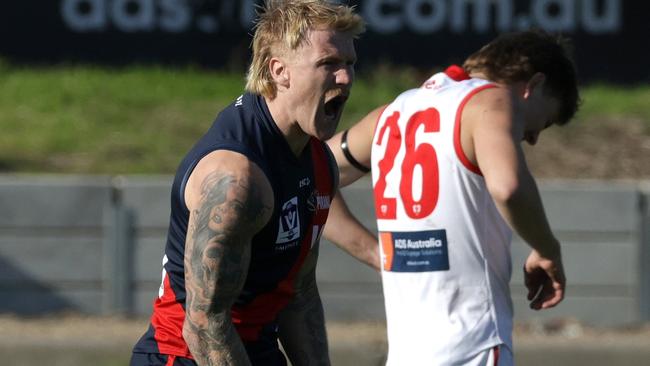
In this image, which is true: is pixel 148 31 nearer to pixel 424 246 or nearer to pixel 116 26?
pixel 116 26

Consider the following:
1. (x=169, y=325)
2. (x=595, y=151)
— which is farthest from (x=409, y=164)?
(x=595, y=151)

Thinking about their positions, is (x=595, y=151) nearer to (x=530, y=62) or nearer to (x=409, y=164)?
(x=530, y=62)

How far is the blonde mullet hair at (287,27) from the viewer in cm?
354

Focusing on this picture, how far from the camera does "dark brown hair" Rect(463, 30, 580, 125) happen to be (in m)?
4.38

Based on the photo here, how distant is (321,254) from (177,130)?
3.29 metres

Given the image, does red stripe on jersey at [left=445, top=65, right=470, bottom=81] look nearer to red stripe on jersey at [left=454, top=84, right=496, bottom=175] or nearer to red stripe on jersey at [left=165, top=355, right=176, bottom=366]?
red stripe on jersey at [left=454, top=84, right=496, bottom=175]

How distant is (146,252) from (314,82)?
5560 mm

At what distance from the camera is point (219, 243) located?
11.0 feet

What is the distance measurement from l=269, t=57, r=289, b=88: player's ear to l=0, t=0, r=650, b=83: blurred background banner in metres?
8.60

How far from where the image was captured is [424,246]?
4316 mm

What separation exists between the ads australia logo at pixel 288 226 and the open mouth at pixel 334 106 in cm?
26

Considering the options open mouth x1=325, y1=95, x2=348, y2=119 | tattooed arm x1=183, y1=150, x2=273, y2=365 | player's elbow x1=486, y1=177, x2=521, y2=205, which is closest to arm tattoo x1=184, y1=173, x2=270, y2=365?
tattooed arm x1=183, y1=150, x2=273, y2=365

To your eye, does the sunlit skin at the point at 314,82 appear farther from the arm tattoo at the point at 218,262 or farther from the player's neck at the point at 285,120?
the arm tattoo at the point at 218,262

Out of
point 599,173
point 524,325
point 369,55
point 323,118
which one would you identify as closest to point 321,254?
point 524,325
